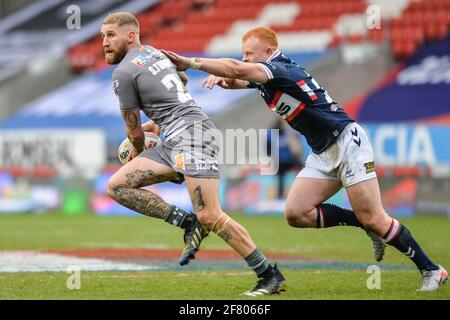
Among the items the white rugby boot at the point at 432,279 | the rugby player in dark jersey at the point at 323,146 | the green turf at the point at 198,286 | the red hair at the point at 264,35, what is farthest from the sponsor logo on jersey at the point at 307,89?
the white rugby boot at the point at 432,279

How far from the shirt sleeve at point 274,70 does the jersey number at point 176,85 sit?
0.70m

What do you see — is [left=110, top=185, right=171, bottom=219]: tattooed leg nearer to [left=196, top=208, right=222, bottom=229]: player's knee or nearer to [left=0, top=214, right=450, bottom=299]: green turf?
[left=196, top=208, right=222, bottom=229]: player's knee

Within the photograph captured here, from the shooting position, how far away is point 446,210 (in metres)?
17.0

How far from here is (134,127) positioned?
7.47 m

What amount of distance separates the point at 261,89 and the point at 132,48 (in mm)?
1090

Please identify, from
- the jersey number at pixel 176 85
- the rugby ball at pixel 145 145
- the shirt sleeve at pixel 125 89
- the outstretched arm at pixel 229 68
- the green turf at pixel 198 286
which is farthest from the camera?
the rugby ball at pixel 145 145

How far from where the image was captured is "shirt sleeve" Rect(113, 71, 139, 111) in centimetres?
733

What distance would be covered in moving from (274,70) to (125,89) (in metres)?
1.16

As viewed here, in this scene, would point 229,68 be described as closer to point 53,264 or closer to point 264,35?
point 264,35

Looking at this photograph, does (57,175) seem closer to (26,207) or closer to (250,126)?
(26,207)

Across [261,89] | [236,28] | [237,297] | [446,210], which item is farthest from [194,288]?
[236,28]

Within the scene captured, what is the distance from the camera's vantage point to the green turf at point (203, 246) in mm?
7398

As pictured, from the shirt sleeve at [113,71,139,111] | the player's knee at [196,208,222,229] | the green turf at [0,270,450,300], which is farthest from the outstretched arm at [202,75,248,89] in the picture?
the green turf at [0,270,450,300]

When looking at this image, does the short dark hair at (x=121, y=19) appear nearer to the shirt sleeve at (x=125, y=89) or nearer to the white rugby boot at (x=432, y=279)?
the shirt sleeve at (x=125, y=89)
